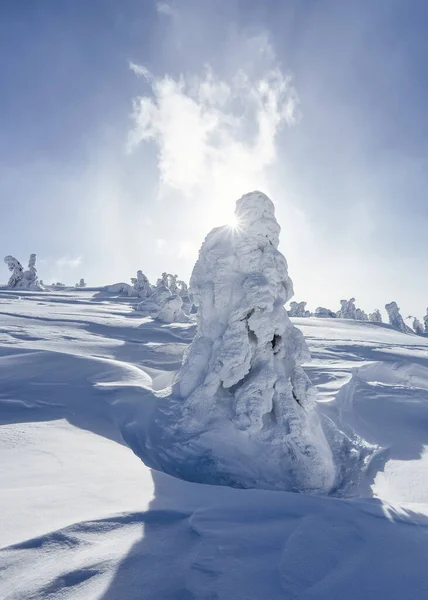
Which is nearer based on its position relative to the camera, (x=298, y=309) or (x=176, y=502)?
(x=176, y=502)

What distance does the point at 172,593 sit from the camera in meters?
2.08

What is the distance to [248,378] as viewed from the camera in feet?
24.0

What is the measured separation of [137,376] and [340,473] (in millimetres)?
5729

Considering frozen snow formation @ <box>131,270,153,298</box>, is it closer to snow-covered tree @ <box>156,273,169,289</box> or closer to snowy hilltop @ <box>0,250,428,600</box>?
snow-covered tree @ <box>156,273,169,289</box>

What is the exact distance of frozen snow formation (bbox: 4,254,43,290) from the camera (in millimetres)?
38531

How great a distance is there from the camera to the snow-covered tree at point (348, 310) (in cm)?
4994

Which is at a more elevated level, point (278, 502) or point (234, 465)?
point (278, 502)

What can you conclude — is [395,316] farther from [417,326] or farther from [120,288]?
[120,288]

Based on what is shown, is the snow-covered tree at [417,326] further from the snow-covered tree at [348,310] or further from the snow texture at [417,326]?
the snow-covered tree at [348,310]

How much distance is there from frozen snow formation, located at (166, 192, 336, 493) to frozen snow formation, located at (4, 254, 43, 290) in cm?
3914

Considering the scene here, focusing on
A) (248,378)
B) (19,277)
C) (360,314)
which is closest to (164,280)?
(19,277)

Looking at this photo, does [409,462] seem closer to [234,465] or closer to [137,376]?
[234,465]

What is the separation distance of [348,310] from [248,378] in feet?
159

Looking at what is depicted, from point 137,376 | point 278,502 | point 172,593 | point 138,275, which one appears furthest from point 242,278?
point 138,275
